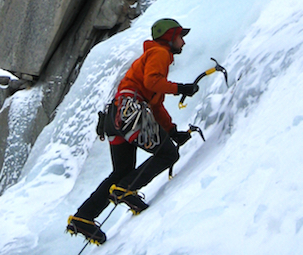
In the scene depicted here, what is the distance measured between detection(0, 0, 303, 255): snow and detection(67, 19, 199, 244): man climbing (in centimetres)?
14

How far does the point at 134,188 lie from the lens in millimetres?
1904

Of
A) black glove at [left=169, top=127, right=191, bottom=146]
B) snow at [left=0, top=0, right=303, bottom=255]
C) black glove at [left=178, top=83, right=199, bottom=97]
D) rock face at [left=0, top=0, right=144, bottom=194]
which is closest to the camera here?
snow at [left=0, top=0, right=303, bottom=255]

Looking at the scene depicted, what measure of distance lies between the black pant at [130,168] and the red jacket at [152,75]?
21 cm

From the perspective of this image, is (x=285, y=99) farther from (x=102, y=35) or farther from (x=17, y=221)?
(x=102, y=35)

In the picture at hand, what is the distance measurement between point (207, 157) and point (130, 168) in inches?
16.6

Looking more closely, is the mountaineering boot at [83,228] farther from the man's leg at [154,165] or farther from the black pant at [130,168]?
the man's leg at [154,165]

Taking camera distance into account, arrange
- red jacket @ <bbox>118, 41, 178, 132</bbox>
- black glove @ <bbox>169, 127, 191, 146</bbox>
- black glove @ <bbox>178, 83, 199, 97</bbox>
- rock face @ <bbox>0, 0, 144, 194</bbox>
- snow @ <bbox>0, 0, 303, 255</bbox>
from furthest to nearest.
Result: 1. rock face @ <bbox>0, 0, 144, 194</bbox>
2. black glove @ <bbox>169, 127, 191, 146</bbox>
3. black glove @ <bbox>178, 83, 199, 97</bbox>
4. red jacket @ <bbox>118, 41, 178, 132</bbox>
5. snow @ <bbox>0, 0, 303, 255</bbox>

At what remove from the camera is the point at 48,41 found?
27.1ft

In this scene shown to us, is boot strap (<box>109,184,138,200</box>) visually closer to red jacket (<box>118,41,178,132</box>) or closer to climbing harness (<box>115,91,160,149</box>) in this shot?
climbing harness (<box>115,91,160,149</box>)

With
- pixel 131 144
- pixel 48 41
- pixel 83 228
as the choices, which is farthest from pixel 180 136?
pixel 48 41

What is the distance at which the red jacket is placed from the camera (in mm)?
1828

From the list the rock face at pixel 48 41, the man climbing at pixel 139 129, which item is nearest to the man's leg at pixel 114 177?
the man climbing at pixel 139 129

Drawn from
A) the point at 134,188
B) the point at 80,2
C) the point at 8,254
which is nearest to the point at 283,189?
the point at 134,188

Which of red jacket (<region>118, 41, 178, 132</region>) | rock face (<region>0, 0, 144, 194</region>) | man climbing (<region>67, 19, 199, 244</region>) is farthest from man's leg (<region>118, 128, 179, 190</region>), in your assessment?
rock face (<region>0, 0, 144, 194</region>)
